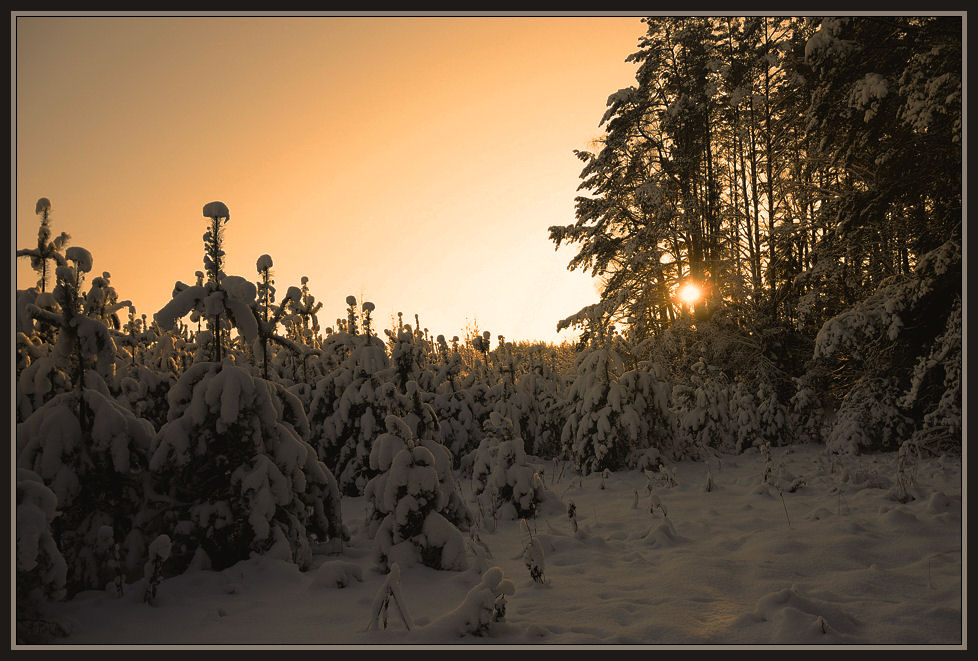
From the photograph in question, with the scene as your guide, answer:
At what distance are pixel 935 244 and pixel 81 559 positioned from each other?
1033cm

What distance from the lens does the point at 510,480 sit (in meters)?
8.55

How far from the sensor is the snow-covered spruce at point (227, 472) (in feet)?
18.1

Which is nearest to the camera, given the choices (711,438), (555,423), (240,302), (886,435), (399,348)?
(240,302)

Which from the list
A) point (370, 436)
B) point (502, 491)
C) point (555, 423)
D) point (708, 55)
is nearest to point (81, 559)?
point (502, 491)

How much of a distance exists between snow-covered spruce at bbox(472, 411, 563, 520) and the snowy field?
0.44 meters

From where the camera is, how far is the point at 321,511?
646cm

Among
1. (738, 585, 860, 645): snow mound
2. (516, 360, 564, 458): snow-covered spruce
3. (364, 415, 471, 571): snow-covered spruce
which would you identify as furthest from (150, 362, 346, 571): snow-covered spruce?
(516, 360, 564, 458): snow-covered spruce

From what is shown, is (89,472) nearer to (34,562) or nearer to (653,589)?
(34,562)

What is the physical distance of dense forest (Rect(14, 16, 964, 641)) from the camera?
209 inches

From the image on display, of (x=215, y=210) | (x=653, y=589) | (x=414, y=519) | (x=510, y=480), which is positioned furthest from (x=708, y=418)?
(x=215, y=210)

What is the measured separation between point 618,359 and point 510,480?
15.7ft

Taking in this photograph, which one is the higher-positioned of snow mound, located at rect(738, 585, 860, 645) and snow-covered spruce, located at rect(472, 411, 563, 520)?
snow-covered spruce, located at rect(472, 411, 563, 520)

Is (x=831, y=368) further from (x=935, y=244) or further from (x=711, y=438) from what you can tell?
(x=935, y=244)

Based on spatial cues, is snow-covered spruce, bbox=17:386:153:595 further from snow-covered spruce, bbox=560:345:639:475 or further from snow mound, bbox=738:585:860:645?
snow-covered spruce, bbox=560:345:639:475
